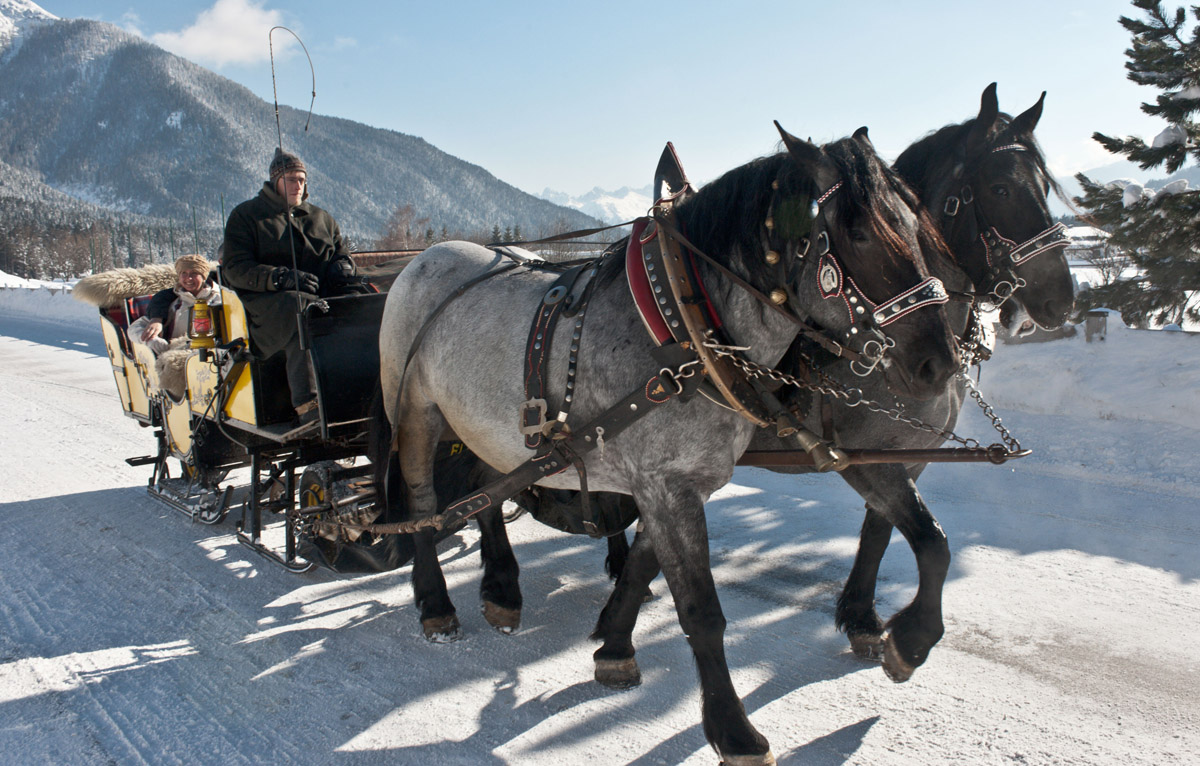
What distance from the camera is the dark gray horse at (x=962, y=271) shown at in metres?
3.03

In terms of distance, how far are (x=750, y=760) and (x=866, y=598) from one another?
3.95 feet

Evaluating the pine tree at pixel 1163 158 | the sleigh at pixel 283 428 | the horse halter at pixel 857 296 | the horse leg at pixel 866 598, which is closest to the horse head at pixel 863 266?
the horse halter at pixel 857 296

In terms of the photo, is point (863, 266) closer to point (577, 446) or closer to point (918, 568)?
point (577, 446)

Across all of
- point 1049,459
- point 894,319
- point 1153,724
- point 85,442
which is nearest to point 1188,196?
point 1049,459

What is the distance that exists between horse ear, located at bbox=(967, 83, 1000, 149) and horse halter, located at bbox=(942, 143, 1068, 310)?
0.26 metres

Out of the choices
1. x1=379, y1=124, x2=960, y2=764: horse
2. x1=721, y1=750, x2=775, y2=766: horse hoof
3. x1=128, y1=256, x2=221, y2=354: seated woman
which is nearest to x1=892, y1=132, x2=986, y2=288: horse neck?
x1=379, y1=124, x2=960, y2=764: horse

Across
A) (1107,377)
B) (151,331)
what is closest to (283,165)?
(151,331)

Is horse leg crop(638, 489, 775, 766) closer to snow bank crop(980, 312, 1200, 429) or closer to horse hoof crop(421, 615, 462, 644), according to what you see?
horse hoof crop(421, 615, 462, 644)

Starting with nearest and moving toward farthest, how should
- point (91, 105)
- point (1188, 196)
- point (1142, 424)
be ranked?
1. point (1142, 424)
2. point (1188, 196)
3. point (91, 105)

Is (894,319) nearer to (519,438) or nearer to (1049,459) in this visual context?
(519,438)

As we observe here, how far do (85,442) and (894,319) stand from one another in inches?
293

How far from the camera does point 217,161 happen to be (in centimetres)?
16075

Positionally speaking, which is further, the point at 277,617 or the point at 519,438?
the point at 277,617

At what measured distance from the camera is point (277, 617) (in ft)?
11.8
